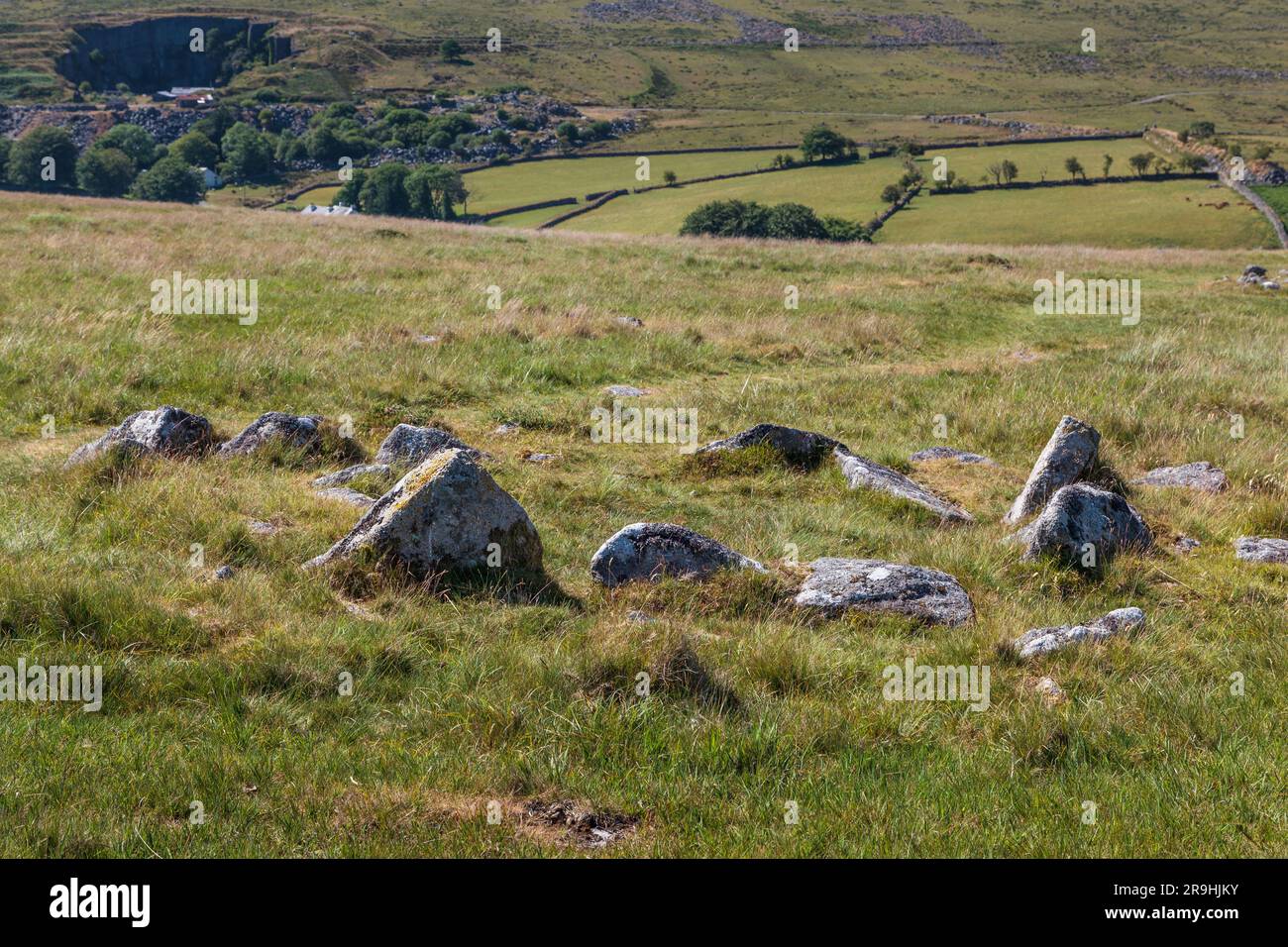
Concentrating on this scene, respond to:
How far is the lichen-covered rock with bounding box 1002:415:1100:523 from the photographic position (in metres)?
10.7

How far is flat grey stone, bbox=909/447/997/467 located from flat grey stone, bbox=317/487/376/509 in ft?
22.6

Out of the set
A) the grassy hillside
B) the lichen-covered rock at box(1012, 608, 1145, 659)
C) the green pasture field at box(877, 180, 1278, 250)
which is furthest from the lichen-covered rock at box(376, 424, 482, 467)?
the green pasture field at box(877, 180, 1278, 250)

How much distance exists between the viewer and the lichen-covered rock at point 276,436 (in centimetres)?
1130

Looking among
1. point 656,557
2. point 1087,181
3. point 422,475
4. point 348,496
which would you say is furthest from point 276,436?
point 1087,181

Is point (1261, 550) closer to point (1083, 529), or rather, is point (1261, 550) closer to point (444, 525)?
point (1083, 529)

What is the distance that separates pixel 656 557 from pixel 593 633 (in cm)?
154

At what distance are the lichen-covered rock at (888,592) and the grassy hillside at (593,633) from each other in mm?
241

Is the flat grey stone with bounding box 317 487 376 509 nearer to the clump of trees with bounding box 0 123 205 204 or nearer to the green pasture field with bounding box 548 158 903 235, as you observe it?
the green pasture field with bounding box 548 158 903 235

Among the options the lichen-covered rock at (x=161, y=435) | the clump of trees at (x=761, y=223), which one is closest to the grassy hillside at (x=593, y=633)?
the lichen-covered rock at (x=161, y=435)

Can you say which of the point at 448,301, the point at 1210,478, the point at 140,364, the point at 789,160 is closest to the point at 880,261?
the point at 448,301

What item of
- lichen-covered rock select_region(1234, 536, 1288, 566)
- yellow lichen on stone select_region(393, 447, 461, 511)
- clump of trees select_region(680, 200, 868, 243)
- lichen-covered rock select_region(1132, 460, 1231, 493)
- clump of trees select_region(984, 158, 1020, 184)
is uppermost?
clump of trees select_region(984, 158, 1020, 184)

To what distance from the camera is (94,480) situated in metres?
9.56

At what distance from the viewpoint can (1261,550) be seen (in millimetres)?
9859

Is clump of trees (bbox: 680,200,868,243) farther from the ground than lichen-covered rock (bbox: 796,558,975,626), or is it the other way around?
clump of trees (bbox: 680,200,868,243)
